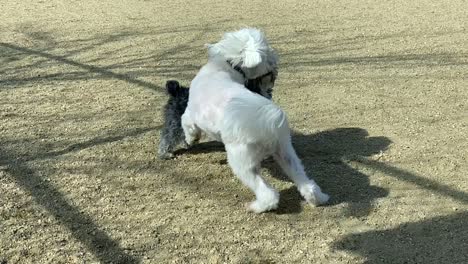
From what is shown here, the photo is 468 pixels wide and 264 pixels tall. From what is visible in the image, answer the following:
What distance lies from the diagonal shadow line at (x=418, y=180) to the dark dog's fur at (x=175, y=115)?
0.76 metres

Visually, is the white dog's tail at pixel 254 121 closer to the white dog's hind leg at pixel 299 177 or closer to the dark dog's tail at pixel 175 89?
the white dog's hind leg at pixel 299 177

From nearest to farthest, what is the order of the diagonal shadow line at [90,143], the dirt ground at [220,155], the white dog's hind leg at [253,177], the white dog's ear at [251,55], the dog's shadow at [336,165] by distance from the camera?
the dirt ground at [220,155]
the white dog's hind leg at [253,177]
the dog's shadow at [336,165]
the white dog's ear at [251,55]
the diagonal shadow line at [90,143]

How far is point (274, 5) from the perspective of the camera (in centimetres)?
804

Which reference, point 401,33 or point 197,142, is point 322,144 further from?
point 401,33

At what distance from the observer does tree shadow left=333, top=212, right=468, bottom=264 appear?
2.60 m

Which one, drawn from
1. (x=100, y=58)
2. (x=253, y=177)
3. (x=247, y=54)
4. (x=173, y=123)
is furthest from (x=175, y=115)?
(x=100, y=58)

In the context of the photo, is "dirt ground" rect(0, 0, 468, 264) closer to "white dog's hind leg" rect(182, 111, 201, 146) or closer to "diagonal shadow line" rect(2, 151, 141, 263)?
"diagonal shadow line" rect(2, 151, 141, 263)

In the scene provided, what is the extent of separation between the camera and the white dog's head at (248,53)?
3.23m

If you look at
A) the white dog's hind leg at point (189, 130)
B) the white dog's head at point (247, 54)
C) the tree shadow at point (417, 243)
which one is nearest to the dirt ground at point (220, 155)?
the tree shadow at point (417, 243)

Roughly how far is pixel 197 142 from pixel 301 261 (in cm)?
129

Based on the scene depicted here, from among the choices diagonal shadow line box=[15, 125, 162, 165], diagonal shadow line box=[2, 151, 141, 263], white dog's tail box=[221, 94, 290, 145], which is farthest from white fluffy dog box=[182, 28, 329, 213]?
diagonal shadow line box=[2, 151, 141, 263]

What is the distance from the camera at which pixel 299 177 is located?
9.80ft

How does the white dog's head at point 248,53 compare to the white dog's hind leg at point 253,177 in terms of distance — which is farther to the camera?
the white dog's head at point 248,53

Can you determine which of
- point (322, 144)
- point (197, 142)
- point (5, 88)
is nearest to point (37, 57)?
point (5, 88)
